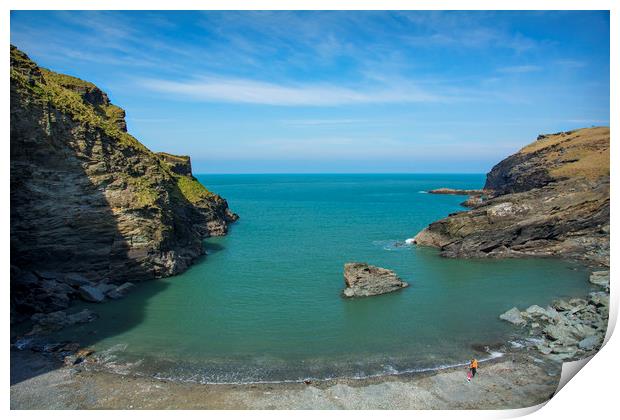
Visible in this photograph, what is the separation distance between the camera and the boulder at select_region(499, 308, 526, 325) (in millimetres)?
30062

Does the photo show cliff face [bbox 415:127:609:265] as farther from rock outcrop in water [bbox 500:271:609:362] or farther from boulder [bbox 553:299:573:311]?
rock outcrop in water [bbox 500:271:609:362]

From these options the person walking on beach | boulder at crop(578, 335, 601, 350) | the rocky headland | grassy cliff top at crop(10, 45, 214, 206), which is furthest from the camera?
the rocky headland

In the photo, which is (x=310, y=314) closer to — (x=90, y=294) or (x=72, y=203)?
(x=90, y=294)

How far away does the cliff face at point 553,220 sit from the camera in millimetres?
48719

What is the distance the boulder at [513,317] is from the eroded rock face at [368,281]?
9.80 meters

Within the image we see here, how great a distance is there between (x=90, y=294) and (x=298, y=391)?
2193 cm

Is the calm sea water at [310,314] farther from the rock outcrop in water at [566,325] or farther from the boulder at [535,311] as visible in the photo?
the boulder at [535,311]

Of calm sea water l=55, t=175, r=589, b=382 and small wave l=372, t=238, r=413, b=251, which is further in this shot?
small wave l=372, t=238, r=413, b=251

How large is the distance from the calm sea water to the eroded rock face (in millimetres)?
902

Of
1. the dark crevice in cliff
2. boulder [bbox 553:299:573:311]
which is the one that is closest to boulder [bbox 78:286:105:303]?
the dark crevice in cliff

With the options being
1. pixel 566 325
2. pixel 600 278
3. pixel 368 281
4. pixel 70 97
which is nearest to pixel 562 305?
pixel 566 325

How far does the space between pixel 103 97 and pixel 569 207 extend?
62.5 meters

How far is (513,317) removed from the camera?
30.5m

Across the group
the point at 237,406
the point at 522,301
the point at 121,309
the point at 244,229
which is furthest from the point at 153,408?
the point at 244,229
